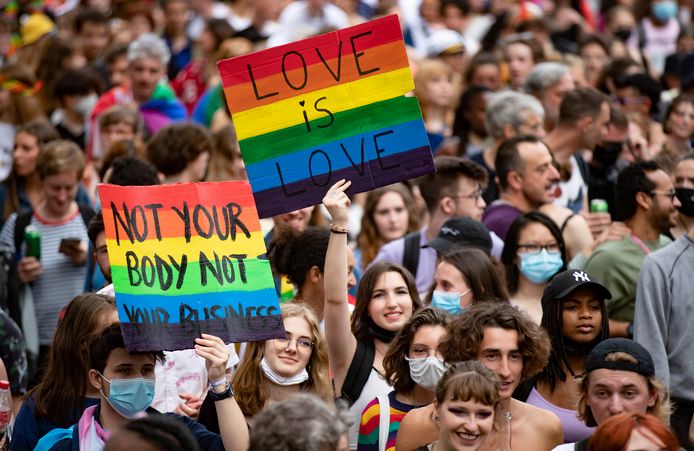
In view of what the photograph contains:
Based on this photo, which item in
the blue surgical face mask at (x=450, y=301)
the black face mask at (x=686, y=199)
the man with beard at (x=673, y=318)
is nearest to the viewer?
the man with beard at (x=673, y=318)

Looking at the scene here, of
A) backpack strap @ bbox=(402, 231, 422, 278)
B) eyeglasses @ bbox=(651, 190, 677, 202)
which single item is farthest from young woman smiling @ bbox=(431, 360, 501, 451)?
eyeglasses @ bbox=(651, 190, 677, 202)

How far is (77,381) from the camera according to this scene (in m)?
6.86

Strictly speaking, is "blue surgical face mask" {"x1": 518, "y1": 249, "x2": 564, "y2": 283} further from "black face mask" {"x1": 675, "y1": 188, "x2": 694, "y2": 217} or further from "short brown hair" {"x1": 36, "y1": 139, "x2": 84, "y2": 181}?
"short brown hair" {"x1": 36, "y1": 139, "x2": 84, "y2": 181}

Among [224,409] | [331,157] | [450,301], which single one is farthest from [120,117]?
[224,409]

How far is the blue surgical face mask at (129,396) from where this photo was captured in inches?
243

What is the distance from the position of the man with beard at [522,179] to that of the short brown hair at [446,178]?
317 millimetres

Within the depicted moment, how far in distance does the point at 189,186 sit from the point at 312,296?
1.88m

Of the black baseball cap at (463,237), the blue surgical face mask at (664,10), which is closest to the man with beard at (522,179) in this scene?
the black baseball cap at (463,237)

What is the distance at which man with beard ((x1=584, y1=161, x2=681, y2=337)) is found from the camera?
857cm

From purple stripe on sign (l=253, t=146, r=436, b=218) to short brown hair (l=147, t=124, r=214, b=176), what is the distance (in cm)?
327

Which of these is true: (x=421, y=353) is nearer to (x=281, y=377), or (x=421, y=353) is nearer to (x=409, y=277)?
(x=281, y=377)

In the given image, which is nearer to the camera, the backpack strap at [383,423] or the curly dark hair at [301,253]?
the backpack strap at [383,423]

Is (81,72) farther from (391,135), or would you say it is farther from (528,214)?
(391,135)

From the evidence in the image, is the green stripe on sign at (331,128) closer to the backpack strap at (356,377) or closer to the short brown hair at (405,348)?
the short brown hair at (405,348)
